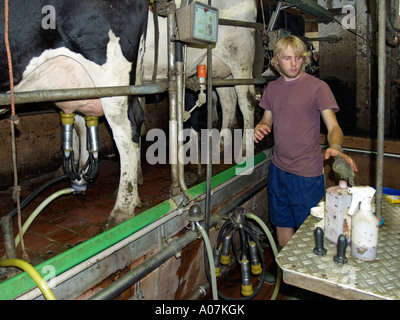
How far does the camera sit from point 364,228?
140cm

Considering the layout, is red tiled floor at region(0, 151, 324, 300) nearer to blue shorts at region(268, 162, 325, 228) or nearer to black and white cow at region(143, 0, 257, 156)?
blue shorts at region(268, 162, 325, 228)

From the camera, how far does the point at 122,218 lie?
257cm

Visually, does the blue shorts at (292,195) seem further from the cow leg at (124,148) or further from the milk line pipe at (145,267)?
the cow leg at (124,148)

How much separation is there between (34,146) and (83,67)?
1.72 meters

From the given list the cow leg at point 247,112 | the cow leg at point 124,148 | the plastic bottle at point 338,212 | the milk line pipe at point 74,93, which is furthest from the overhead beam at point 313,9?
the plastic bottle at point 338,212

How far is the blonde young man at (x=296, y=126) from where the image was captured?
250 centimetres

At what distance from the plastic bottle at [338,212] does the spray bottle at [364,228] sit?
0.08 metres

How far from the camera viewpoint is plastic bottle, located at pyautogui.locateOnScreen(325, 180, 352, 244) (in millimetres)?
1548

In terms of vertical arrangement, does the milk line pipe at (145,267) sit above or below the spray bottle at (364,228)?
below

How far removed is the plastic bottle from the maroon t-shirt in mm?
1067

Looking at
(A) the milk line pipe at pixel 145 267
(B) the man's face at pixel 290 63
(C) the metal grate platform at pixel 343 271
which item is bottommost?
(A) the milk line pipe at pixel 145 267

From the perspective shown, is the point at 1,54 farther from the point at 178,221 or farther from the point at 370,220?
the point at 370,220

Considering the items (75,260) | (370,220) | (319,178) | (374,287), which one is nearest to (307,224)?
(370,220)

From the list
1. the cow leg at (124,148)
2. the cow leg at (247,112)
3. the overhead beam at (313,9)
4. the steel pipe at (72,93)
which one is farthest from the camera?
the cow leg at (247,112)
